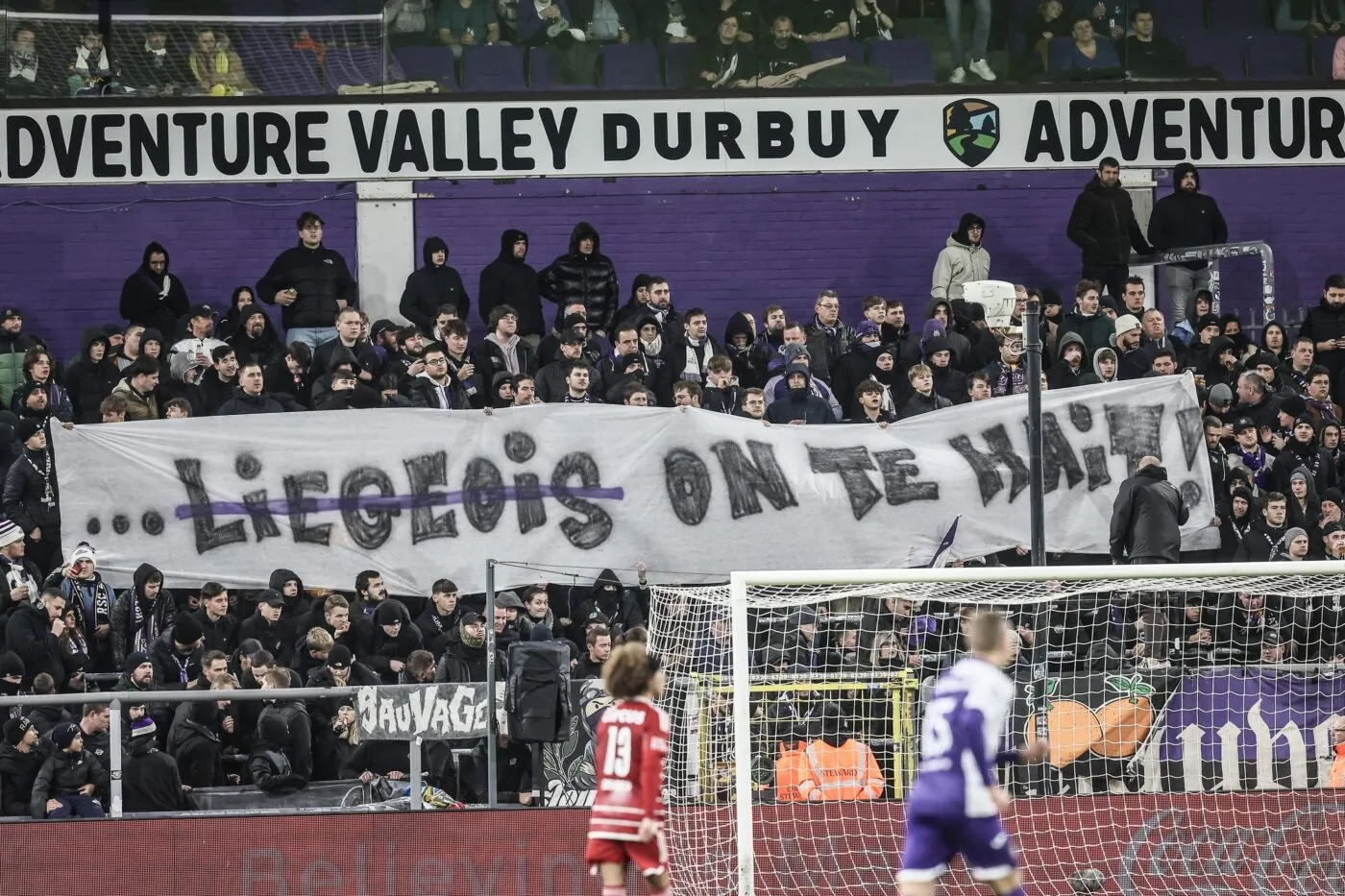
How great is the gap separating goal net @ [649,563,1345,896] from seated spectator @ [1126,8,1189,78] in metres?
10.2

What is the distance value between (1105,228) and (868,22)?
→ 11.9ft

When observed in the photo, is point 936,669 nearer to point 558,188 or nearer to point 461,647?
point 461,647

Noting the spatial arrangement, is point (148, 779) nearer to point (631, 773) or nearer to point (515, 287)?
point (631, 773)

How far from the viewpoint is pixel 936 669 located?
14125 mm

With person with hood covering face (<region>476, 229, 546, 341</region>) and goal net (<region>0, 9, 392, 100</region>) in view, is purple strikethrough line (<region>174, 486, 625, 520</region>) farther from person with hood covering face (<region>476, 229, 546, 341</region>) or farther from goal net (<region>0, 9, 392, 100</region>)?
goal net (<region>0, 9, 392, 100</region>)

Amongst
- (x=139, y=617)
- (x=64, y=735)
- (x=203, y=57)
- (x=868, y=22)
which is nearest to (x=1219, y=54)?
(x=868, y=22)

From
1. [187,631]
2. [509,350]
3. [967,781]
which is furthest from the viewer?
[509,350]

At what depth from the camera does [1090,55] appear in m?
22.8

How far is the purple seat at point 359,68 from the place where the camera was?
73.5 ft

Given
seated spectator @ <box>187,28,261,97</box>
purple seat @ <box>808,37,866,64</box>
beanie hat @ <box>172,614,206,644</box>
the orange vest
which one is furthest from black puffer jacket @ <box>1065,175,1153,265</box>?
beanie hat @ <box>172,614,206,644</box>

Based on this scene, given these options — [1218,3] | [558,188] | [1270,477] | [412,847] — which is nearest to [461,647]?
[412,847]

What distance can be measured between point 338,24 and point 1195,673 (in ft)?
41.1

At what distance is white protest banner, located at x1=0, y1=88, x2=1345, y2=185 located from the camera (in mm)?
22328

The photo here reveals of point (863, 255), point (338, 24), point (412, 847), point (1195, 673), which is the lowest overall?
point (412, 847)
